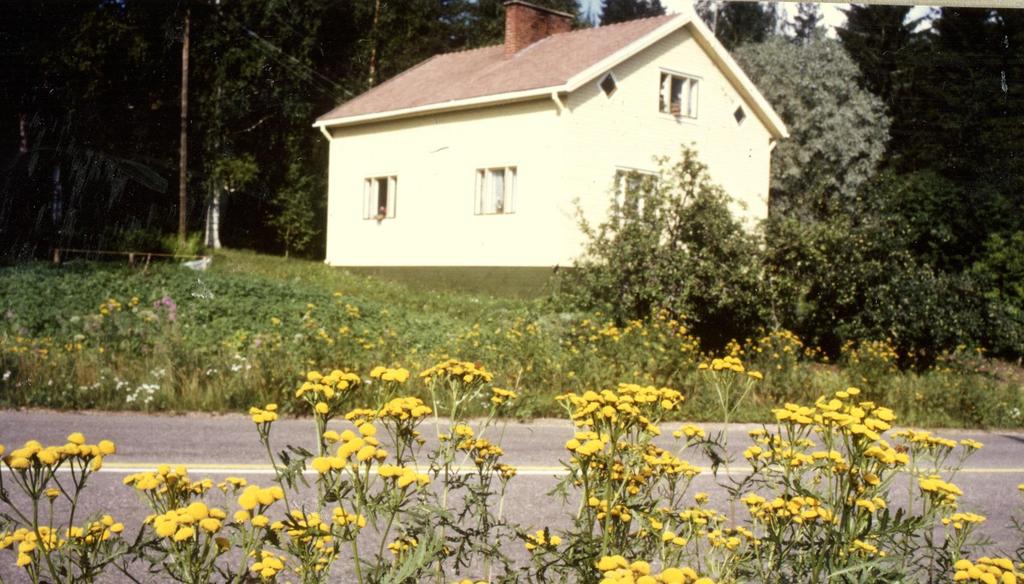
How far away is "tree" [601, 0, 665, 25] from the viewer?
50.2 m

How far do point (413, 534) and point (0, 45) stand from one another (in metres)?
17.0

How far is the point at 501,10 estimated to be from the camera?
119 feet

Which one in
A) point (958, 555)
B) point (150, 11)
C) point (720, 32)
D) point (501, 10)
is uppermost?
Result: point (720, 32)

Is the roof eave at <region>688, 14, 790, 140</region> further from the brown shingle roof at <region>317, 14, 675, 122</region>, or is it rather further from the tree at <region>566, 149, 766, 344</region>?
the tree at <region>566, 149, 766, 344</region>

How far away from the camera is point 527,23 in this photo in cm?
2727

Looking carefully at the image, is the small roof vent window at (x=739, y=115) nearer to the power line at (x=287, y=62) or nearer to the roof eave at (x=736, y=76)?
the roof eave at (x=736, y=76)

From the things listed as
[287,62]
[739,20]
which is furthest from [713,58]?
[739,20]

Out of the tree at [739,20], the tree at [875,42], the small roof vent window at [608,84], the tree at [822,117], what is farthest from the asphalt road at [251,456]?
the tree at [739,20]

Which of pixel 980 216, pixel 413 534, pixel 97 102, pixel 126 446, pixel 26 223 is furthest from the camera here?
pixel 980 216

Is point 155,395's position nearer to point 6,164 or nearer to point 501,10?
point 6,164

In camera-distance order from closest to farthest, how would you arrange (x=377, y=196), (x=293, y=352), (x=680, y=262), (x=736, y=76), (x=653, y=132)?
(x=293, y=352) < (x=680, y=262) < (x=653, y=132) < (x=736, y=76) < (x=377, y=196)

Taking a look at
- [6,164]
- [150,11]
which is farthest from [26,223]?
[150,11]

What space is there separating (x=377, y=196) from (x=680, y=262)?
12.8 meters

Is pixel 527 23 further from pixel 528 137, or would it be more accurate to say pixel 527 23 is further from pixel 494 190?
pixel 494 190
